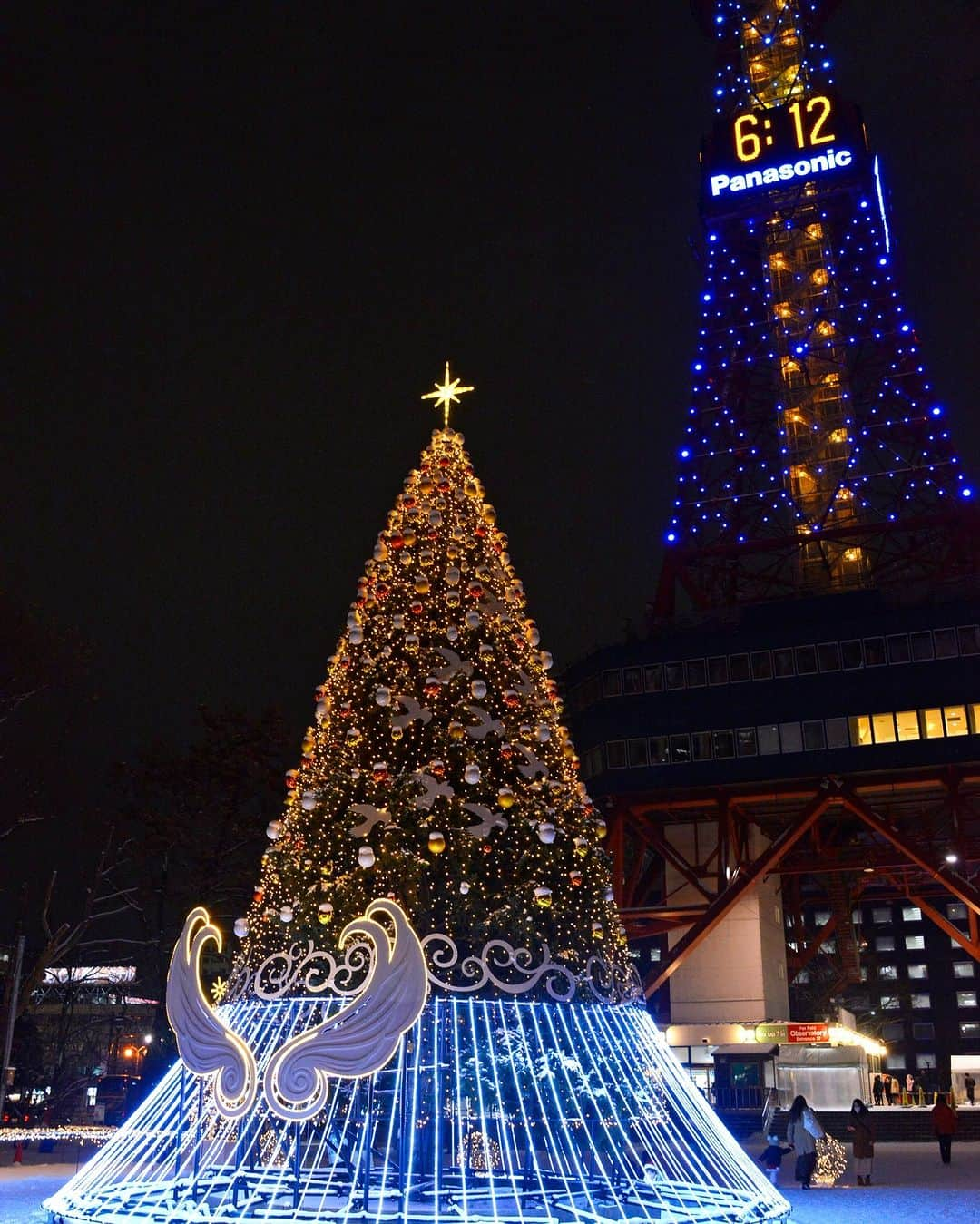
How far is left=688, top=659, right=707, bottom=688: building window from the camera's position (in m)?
42.6

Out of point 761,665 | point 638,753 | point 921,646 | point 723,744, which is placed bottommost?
point 638,753

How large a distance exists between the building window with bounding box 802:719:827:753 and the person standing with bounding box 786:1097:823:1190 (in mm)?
23253

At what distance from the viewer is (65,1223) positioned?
10.7 metres

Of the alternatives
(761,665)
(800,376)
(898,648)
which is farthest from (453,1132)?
(800,376)

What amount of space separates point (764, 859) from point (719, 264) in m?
31.7

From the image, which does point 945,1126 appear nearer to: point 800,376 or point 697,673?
point 697,673

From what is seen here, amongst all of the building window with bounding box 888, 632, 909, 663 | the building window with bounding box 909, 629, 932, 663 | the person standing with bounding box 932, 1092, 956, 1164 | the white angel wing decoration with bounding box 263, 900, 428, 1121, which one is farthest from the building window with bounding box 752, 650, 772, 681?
the white angel wing decoration with bounding box 263, 900, 428, 1121

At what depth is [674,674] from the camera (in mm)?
42938

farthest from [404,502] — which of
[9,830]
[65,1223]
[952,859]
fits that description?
[952,859]

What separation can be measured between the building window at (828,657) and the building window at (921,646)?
2522 mm

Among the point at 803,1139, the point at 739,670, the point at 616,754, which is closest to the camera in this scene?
the point at 803,1139

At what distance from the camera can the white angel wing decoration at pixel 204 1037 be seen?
9.98 meters

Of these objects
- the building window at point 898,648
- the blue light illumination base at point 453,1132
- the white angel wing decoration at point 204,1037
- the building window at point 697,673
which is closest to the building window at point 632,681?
the building window at point 697,673

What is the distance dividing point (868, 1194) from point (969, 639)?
27.0m
